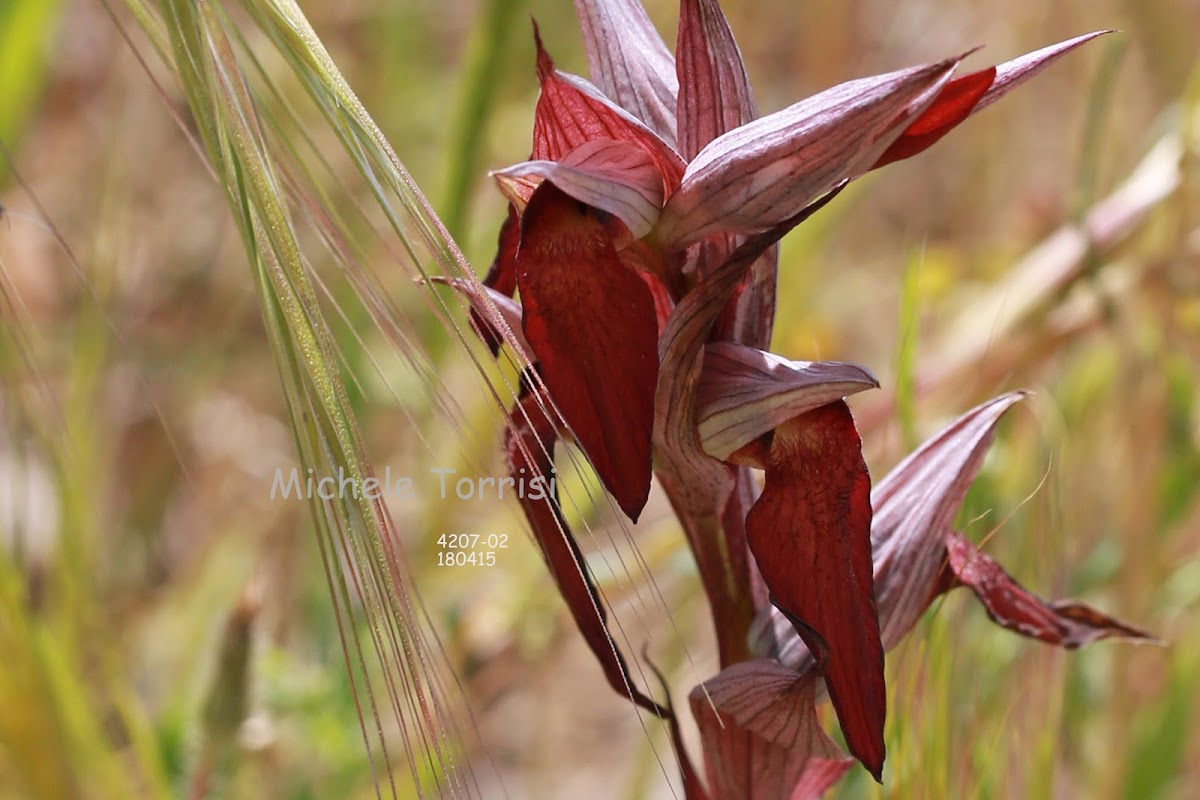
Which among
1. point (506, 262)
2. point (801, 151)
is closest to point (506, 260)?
point (506, 262)

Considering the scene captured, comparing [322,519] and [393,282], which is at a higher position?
[393,282]

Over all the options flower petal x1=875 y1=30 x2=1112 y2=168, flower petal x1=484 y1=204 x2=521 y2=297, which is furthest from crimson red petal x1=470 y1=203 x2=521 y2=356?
flower petal x1=875 y1=30 x2=1112 y2=168

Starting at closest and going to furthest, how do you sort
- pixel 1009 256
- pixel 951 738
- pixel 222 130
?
pixel 222 130
pixel 951 738
pixel 1009 256

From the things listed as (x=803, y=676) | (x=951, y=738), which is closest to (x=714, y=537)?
(x=803, y=676)

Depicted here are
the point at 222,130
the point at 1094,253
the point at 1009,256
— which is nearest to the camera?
the point at 222,130

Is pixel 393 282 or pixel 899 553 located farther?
pixel 393 282

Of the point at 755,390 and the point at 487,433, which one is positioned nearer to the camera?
the point at 755,390

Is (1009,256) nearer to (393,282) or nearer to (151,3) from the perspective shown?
(393,282)

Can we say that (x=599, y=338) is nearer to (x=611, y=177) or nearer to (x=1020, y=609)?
(x=611, y=177)
